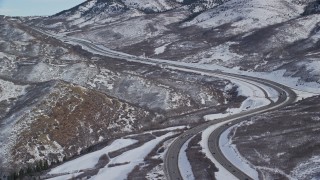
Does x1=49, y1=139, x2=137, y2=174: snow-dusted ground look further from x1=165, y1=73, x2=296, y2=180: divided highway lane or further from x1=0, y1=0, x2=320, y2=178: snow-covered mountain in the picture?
x1=165, y1=73, x2=296, y2=180: divided highway lane

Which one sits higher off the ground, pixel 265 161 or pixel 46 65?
pixel 46 65

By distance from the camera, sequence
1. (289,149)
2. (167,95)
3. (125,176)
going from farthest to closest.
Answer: (167,95) < (289,149) < (125,176)

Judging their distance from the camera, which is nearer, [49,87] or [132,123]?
[132,123]

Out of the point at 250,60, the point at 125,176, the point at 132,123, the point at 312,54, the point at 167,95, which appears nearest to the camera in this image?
the point at 125,176

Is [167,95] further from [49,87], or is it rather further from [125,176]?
[125,176]

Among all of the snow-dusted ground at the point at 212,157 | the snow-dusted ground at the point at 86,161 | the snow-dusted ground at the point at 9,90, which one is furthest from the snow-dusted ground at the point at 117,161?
the snow-dusted ground at the point at 9,90

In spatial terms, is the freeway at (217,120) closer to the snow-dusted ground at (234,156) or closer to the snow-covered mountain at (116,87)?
the snow-dusted ground at (234,156)

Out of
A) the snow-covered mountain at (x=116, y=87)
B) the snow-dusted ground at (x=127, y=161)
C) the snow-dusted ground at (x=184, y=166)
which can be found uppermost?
the snow-covered mountain at (x=116, y=87)

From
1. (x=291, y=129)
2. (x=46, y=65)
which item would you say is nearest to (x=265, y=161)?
(x=291, y=129)
